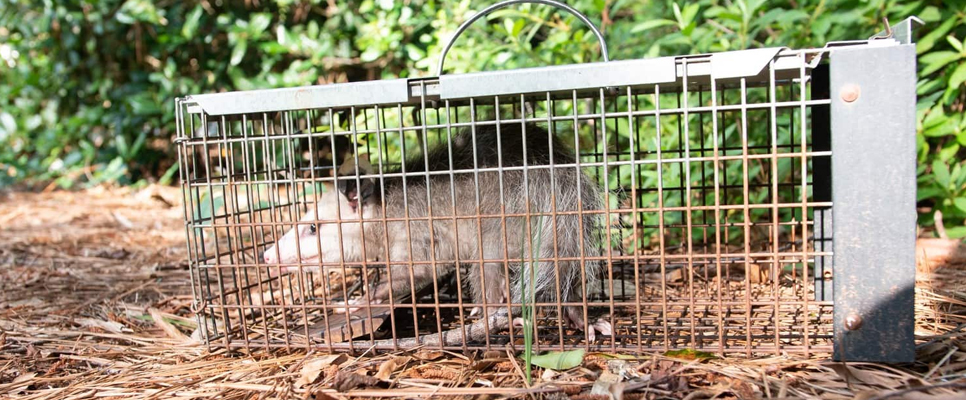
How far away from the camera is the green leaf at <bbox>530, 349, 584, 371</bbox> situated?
167 centimetres

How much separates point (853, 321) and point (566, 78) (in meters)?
0.88

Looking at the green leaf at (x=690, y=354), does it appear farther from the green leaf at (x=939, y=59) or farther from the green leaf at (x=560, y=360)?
the green leaf at (x=939, y=59)

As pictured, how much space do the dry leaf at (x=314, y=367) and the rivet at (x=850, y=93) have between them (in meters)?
1.42

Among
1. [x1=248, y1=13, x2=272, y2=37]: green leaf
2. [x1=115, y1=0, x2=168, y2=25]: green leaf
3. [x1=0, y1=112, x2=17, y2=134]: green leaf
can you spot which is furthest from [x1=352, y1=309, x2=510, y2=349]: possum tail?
[x1=0, y1=112, x2=17, y2=134]: green leaf

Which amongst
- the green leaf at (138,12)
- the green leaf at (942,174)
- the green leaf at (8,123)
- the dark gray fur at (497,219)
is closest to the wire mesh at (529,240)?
the dark gray fur at (497,219)

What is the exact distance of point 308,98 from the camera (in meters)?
1.83

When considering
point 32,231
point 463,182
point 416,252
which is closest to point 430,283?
point 416,252

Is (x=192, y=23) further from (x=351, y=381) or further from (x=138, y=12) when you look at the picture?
(x=351, y=381)

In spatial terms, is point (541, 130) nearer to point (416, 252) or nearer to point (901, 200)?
point (416, 252)

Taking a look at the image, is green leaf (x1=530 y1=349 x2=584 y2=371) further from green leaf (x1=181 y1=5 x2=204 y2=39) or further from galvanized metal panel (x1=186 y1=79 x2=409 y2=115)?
green leaf (x1=181 y1=5 x2=204 y2=39)

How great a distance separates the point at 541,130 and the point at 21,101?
7.18 metres

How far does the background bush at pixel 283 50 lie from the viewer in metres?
3.12

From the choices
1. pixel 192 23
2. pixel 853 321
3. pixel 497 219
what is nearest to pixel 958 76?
pixel 853 321

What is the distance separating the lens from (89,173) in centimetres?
663
